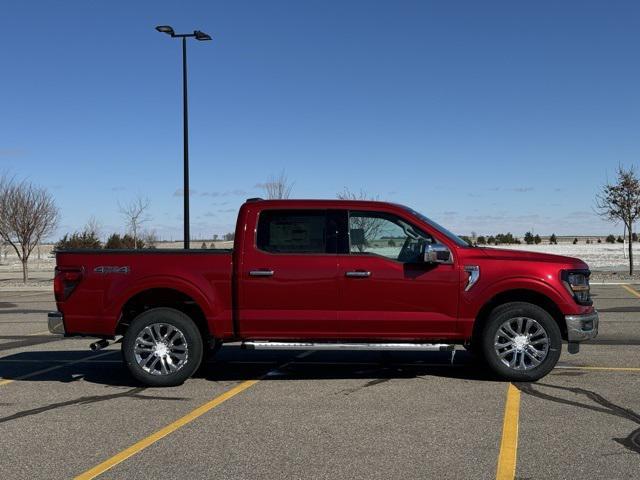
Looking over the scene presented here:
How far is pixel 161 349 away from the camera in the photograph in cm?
753

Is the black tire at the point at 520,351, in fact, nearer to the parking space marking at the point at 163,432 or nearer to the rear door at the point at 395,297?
the rear door at the point at 395,297

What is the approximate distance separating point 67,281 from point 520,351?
16.8 feet

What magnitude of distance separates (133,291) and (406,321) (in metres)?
3.04

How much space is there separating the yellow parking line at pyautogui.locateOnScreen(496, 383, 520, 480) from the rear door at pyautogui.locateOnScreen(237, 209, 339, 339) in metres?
1.98

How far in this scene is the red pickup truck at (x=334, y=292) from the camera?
7387 millimetres

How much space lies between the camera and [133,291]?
297 inches

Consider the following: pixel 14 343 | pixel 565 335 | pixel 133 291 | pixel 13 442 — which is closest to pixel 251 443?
pixel 13 442

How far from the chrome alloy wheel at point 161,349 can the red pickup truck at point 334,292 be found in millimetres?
11

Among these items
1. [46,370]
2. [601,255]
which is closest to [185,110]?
[46,370]

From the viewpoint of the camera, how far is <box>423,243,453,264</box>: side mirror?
23.5ft

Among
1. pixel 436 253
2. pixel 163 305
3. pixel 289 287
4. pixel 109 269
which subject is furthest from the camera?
pixel 163 305

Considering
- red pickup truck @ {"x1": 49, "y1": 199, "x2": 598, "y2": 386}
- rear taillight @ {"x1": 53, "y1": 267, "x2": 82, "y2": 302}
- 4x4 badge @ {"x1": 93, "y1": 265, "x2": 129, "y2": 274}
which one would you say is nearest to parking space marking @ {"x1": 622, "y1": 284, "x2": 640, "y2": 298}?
red pickup truck @ {"x1": 49, "y1": 199, "x2": 598, "y2": 386}

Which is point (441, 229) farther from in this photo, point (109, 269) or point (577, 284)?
point (109, 269)

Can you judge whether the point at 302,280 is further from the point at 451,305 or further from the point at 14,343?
the point at 14,343
